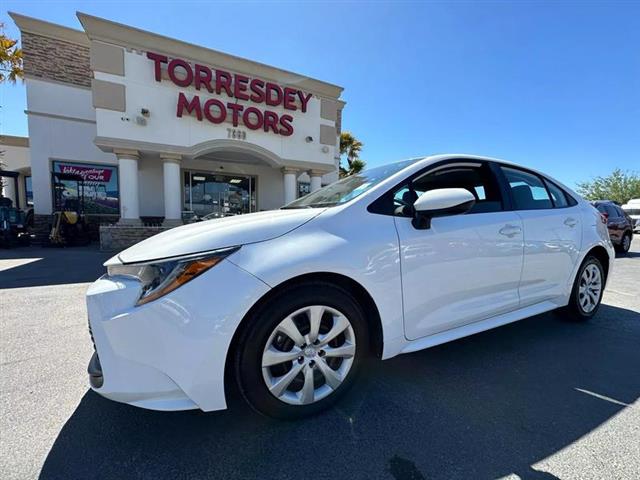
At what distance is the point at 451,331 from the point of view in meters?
2.37

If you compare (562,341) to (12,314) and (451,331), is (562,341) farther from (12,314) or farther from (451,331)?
(12,314)

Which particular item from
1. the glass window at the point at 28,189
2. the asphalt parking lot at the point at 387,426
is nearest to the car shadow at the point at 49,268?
the asphalt parking lot at the point at 387,426

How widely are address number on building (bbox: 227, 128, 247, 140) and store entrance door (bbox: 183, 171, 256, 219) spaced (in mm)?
2784

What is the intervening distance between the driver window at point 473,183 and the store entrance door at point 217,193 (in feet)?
37.1

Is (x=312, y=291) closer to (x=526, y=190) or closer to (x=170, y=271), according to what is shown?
(x=170, y=271)

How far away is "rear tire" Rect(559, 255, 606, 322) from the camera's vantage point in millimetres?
3395

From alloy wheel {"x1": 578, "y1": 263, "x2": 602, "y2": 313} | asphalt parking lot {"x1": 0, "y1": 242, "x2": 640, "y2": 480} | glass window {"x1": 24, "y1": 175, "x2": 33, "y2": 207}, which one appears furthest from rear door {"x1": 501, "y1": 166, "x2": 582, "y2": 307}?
glass window {"x1": 24, "y1": 175, "x2": 33, "y2": 207}

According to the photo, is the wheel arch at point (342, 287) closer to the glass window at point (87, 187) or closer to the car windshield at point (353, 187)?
the car windshield at point (353, 187)

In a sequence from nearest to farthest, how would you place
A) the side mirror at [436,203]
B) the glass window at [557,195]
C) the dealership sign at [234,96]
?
the side mirror at [436,203]
the glass window at [557,195]
the dealership sign at [234,96]

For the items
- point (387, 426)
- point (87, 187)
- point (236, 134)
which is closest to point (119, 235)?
point (87, 187)

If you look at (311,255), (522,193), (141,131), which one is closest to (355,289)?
(311,255)

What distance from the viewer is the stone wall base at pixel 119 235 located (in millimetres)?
9828

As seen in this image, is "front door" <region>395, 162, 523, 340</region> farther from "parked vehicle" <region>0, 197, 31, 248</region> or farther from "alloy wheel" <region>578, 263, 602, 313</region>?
"parked vehicle" <region>0, 197, 31, 248</region>

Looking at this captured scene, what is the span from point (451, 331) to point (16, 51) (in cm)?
1818
